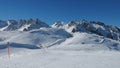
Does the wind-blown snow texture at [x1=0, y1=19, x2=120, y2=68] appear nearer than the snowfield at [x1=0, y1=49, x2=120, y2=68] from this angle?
No

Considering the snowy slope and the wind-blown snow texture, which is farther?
the snowy slope

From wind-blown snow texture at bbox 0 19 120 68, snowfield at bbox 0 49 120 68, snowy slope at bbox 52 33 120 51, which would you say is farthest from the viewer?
snowy slope at bbox 52 33 120 51

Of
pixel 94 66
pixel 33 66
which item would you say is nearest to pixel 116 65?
pixel 94 66

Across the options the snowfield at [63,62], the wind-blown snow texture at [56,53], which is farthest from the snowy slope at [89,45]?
the snowfield at [63,62]

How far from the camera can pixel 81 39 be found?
3091 inches

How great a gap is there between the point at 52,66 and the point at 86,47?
3825cm

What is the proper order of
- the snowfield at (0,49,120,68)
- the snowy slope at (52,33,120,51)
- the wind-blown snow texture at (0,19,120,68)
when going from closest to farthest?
the snowfield at (0,49,120,68), the wind-blown snow texture at (0,19,120,68), the snowy slope at (52,33,120,51)

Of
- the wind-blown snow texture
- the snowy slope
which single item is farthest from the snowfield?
the snowy slope

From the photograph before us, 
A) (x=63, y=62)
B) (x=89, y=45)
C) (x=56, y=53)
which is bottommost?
(x=89, y=45)

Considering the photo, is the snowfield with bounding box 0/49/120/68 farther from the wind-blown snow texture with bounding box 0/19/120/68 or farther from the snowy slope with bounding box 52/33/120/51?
the snowy slope with bounding box 52/33/120/51

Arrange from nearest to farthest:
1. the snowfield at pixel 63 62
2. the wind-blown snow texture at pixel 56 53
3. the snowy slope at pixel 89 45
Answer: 1. the snowfield at pixel 63 62
2. the wind-blown snow texture at pixel 56 53
3. the snowy slope at pixel 89 45

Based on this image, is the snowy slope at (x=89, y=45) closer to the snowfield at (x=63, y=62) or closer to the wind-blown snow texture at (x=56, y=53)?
the wind-blown snow texture at (x=56, y=53)

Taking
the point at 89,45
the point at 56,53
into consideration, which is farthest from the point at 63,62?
the point at 89,45

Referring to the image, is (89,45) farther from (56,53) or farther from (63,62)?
(63,62)
